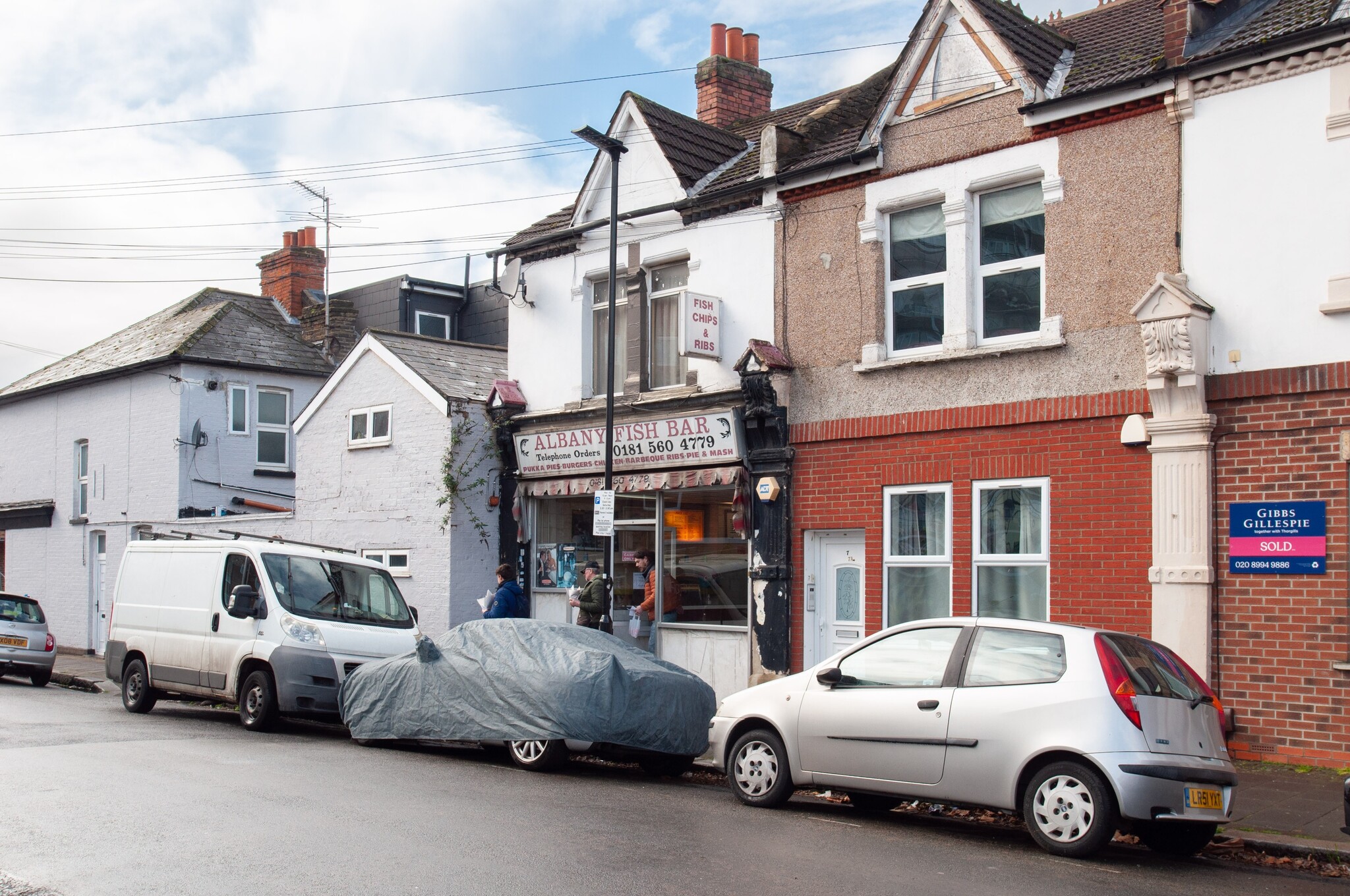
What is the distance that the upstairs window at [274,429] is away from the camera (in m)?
27.0

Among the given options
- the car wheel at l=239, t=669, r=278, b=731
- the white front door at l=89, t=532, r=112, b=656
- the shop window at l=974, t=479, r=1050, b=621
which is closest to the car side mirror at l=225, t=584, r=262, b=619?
the car wheel at l=239, t=669, r=278, b=731

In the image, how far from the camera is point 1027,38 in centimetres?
1422

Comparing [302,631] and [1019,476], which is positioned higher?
[1019,476]

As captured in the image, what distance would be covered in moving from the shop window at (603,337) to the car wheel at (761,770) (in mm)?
8689

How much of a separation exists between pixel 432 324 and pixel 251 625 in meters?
18.3

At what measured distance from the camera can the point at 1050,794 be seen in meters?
7.99

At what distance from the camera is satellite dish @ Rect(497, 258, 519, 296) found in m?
19.3

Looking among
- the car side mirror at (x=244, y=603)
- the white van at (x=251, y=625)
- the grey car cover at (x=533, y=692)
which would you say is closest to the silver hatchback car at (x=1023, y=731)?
the grey car cover at (x=533, y=692)

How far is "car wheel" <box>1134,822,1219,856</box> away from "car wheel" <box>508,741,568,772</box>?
4998 millimetres

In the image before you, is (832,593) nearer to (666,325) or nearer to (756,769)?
(666,325)

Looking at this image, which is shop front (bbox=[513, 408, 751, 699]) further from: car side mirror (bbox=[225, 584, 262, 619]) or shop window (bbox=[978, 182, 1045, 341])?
car side mirror (bbox=[225, 584, 262, 619])

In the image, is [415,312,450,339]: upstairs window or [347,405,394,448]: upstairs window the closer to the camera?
[347,405,394,448]: upstairs window

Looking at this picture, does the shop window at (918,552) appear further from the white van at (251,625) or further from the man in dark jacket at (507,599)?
the white van at (251,625)

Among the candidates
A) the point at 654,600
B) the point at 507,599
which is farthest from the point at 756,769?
the point at 654,600
